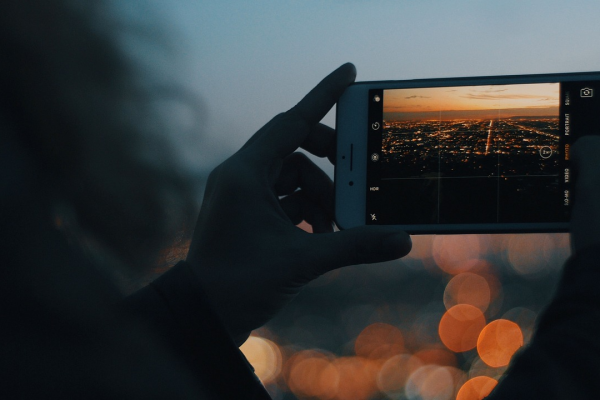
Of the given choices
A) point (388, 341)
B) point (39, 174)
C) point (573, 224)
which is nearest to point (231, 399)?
point (39, 174)

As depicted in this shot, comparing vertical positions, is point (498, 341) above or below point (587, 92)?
below

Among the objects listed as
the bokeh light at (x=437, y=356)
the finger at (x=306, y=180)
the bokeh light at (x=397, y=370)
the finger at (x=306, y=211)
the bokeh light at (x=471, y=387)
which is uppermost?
the finger at (x=306, y=180)

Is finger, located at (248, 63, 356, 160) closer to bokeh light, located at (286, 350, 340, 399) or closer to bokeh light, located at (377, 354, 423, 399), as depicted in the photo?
bokeh light, located at (286, 350, 340, 399)

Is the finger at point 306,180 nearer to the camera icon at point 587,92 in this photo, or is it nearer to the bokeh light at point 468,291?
the camera icon at point 587,92

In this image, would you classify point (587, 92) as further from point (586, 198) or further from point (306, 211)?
point (306, 211)

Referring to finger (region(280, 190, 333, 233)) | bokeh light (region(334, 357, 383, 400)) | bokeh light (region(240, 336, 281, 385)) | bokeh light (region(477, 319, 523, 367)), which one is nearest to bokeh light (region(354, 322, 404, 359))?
bokeh light (region(334, 357, 383, 400))

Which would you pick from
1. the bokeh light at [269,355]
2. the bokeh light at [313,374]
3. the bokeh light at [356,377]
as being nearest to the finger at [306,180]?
the bokeh light at [269,355]

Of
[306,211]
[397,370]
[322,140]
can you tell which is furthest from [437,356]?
[322,140]

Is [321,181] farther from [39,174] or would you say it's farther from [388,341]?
[388,341]
